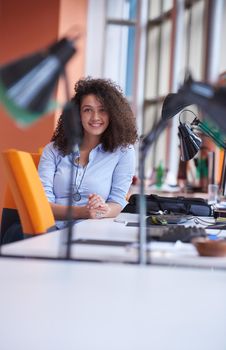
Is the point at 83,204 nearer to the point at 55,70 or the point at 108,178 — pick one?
the point at 108,178

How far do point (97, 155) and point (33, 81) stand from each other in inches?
62.8

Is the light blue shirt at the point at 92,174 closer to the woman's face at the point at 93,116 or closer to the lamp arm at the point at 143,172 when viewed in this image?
the woman's face at the point at 93,116

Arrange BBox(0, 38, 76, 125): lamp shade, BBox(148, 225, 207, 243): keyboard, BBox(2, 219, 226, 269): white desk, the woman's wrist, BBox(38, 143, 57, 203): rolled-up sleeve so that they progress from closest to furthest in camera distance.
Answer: BBox(0, 38, 76, 125): lamp shade < BBox(2, 219, 226, 269): white desk < BBox(148, 225, 207, 243): keyboard < the woman's wrist < BBox(38, 143, 57, 203): rolled-up sleeve

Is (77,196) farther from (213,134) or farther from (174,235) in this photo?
(174,235)

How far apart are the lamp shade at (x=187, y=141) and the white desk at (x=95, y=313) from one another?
1.35 meters

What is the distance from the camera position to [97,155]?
2785 mm

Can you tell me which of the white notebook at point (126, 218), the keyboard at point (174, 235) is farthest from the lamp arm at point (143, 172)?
the white notebook at point (126, 218)

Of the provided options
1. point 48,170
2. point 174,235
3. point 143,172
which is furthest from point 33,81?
point 48,170

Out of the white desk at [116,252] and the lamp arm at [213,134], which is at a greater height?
the lamp arm at [213,134]

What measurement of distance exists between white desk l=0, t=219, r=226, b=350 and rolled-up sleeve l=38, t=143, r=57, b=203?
48.0 inches

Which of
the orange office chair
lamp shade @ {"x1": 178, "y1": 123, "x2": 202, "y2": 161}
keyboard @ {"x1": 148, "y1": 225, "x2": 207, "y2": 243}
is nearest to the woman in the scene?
lamp shade @ {"x1": 178, "y1": 123, "x2": 202, "y2": 161}

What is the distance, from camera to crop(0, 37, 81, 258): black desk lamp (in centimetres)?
118

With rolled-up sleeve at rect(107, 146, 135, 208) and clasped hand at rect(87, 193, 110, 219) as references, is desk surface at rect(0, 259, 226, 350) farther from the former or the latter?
rolled-up sleeve at rect(107, 146, 135, 208)

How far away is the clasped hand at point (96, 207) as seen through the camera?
2512mm
